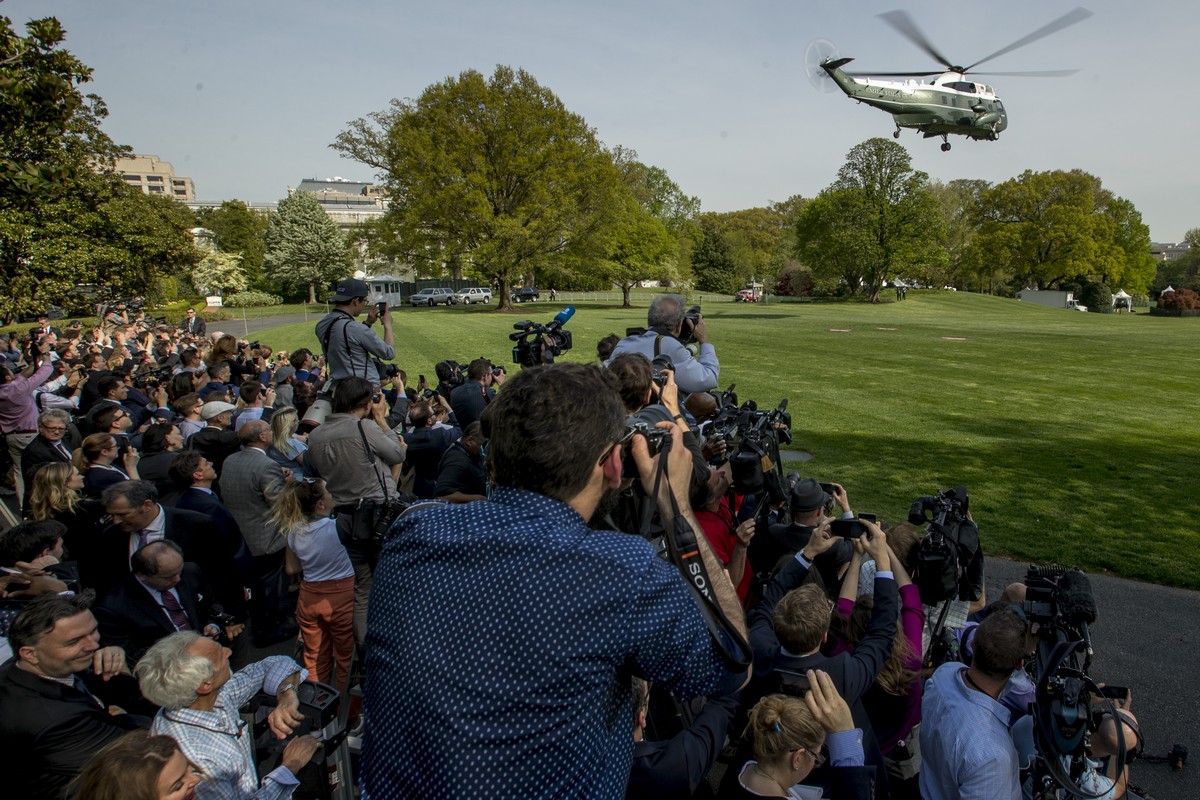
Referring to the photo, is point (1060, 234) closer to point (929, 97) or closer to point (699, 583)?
point (929, 97)

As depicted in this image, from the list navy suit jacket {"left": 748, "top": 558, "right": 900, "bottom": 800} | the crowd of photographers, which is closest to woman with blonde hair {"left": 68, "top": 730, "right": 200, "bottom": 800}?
the crowd of photographers

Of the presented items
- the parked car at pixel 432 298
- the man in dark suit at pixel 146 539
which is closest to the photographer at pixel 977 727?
the man in dark suit at pixel 146 539

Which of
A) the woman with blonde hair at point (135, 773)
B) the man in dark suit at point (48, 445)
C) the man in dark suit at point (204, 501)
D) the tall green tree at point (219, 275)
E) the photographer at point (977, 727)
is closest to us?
the woman with blonde hair at point (135, 773)

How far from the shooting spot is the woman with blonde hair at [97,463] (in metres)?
5.78

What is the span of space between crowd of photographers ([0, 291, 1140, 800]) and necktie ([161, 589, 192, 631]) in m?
0.02

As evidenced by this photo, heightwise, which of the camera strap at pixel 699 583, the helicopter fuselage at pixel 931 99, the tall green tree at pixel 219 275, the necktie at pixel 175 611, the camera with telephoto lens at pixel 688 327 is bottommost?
the necktie at pixel 175 611

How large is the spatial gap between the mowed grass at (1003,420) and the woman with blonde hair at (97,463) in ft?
27.5

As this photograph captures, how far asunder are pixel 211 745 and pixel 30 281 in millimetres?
23969

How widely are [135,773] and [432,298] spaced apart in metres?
60.2

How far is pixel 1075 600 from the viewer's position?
9.79 ft

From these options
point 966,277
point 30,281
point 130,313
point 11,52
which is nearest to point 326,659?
point 11,52

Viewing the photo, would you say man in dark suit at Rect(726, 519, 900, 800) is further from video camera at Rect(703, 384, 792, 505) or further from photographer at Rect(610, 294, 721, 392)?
photographer at Rect(610, 294, 721, 392)

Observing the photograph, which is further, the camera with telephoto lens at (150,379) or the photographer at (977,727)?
the camera with telephoto lens at (150,379)

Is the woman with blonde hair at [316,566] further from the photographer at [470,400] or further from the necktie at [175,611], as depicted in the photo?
the photographer at [470,400]
